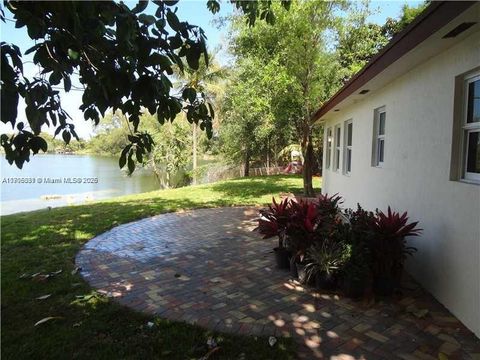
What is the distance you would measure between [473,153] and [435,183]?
0.58 metres

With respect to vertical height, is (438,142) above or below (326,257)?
above

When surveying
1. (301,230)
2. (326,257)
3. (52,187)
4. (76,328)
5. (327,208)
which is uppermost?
(327,208)

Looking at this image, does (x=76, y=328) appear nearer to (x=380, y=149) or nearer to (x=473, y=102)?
(x=473, y=102)

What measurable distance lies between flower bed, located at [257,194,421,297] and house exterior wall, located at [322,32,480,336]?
330mm

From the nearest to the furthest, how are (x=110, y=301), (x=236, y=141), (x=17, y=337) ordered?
(x=17, y=337), (x=110, y=301), (x=236, y=141)

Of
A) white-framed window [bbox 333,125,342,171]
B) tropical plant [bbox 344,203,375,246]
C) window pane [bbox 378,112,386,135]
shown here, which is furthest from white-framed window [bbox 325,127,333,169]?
tropical plant [bbox 344,203,375,246]

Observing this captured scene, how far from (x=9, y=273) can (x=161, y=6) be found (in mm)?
4852

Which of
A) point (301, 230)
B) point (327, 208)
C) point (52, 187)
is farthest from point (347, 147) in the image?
point (52, 187)

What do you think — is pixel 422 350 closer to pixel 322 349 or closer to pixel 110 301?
pixel 322 349

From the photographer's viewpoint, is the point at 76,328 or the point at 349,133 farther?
the point at 349,133

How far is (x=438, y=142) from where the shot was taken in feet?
13.3

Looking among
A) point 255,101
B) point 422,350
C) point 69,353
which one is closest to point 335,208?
point 422,350

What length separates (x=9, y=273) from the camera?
16.4 feet

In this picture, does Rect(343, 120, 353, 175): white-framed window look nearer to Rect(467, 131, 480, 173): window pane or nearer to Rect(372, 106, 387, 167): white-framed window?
Rect(372, 106, 387, 167): white-framed window
